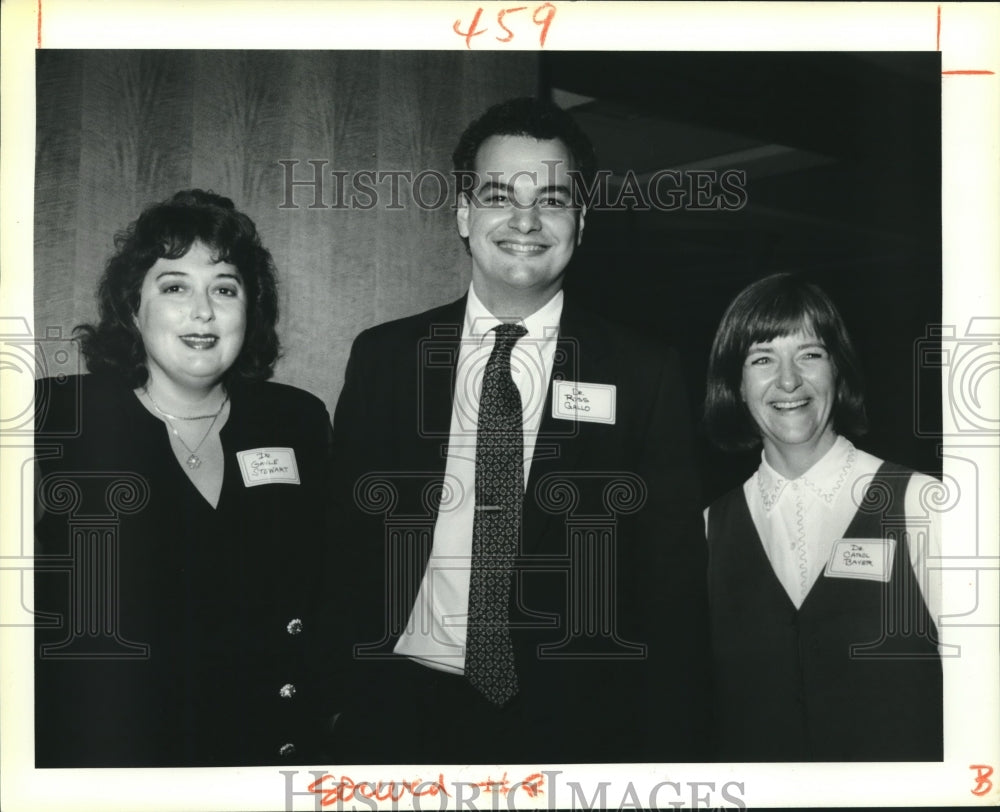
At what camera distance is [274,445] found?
2.41 metres

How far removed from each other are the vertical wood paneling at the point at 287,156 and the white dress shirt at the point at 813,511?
2.88 feet

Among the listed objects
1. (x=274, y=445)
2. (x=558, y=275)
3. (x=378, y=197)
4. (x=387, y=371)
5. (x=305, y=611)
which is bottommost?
(x=305, y=611)

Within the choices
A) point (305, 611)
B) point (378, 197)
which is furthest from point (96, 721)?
point (378, 197)

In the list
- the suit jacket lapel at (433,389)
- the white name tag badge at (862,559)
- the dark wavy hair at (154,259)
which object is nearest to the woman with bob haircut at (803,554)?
the white name tag badge at (862,559)

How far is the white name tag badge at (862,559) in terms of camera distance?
2.44m

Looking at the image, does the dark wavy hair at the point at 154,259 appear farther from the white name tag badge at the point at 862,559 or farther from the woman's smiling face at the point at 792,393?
the white name tag badge at the point at 862,559

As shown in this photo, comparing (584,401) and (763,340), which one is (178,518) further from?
(763,340)

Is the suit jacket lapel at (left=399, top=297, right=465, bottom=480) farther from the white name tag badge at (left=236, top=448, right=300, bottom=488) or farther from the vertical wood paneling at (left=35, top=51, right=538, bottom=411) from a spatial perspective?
the white name tag badge at (left=236, top=448, right=300, bottom=488)

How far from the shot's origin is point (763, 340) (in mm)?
2439

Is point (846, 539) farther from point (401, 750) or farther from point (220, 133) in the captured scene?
point (220, 133)

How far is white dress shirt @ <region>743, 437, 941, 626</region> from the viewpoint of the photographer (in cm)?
244

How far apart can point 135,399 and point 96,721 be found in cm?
73

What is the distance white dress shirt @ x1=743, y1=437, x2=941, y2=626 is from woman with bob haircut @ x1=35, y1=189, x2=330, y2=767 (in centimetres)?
102

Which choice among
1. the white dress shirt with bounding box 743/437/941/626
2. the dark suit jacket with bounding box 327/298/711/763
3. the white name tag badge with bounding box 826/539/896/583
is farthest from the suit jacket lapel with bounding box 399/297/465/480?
the white name tag badge with bounding box 826/539/896/583
